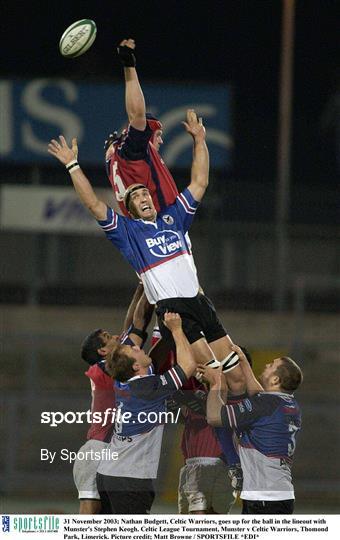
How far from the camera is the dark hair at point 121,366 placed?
804 cm

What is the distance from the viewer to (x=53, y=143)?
791cm

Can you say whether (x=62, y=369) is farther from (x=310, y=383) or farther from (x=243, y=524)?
(x=243, y=524)

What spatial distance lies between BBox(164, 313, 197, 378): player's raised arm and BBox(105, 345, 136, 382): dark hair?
0.32 meters

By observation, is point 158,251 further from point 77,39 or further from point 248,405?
point 77,39

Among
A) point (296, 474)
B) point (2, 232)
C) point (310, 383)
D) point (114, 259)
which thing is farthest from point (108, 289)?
point (296, 474)

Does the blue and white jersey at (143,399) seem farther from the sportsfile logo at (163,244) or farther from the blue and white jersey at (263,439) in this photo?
the sportsfile logo at (163,244)

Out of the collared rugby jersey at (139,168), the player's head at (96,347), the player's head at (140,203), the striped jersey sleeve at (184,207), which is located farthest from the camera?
Result: the player's head at (96,347)

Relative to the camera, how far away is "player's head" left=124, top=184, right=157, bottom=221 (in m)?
8.19

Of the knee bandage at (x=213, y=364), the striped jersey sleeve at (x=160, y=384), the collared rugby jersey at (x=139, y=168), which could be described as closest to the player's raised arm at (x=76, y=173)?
the collared rugby jersey at (x=139, y=168)

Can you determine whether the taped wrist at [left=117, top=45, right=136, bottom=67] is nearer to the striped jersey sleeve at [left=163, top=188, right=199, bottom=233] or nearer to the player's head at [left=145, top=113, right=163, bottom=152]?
the player's head at [left=145, top=113, right=163, bottom=152]

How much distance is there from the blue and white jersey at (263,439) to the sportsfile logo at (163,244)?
3.70 ft

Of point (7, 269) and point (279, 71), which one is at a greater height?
point (279, 71)

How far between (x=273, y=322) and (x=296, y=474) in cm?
748

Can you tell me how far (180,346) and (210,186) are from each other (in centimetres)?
1163
